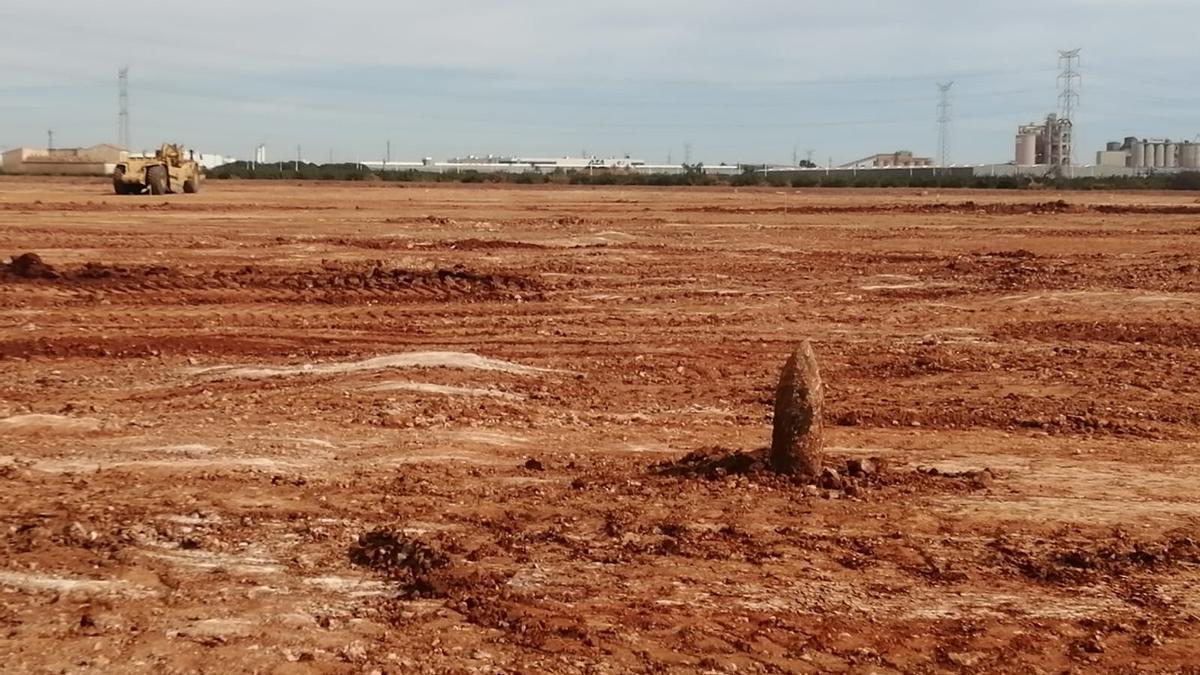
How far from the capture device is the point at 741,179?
77.3 metres

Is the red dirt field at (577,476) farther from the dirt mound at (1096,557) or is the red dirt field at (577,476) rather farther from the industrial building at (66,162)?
the industrial building at (66,162)

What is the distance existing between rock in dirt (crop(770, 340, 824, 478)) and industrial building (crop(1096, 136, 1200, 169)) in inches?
4066

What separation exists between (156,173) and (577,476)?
40.3 m

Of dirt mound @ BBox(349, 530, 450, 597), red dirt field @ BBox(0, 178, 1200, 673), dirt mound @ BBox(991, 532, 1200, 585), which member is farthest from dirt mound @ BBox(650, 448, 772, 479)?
dirt mound @ BBox(349, 530, 450, 597)

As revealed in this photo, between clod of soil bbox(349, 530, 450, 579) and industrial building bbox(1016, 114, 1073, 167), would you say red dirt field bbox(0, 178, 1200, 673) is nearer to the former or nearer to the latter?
clod of soil bbox(349, 530, 450, 579)

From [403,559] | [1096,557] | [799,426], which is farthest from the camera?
[799,426]

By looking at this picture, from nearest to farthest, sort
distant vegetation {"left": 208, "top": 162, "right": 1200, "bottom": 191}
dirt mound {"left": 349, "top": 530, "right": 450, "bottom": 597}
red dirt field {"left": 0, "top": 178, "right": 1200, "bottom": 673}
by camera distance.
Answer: red dirt field {"left": 0, "top": 178, "right": 1200, "bottom": 673} < dirt mound {"left": 349, "top": 530, "right": 450, "bottom": 597} < distant vegetation {"left": 208, "top": 162, "right": 1200, "bottom": 191}

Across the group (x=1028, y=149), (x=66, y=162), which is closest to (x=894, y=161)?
(x=1028, y=149)

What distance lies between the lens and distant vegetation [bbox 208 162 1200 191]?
217 ft

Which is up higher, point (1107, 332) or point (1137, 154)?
point (1137, 154)

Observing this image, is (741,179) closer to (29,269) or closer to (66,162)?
(66,162)

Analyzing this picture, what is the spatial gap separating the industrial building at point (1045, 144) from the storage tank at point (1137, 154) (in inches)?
454

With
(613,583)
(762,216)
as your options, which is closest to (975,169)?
(762,216)

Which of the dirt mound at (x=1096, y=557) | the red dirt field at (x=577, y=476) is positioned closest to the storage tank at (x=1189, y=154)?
the red dirt field at (x=577, y=476)
